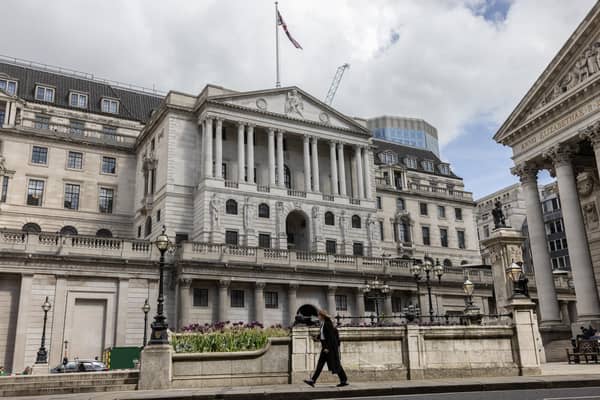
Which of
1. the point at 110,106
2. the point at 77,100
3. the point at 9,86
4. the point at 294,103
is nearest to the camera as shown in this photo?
the point at 294,103

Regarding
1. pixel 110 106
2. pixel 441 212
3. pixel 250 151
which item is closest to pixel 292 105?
pixel 250 151

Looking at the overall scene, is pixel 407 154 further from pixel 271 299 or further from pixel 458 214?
pixel 271 299

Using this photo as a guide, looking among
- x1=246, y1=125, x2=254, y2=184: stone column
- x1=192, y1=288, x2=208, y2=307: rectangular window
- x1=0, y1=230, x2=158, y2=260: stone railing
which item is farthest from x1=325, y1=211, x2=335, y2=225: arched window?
x1=0, y1=230, x2=158, y2=260: stone railing

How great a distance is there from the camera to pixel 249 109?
171ft

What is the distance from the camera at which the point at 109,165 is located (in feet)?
188

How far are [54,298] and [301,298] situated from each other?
63.3ft

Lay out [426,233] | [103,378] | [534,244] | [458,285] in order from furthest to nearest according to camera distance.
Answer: [426,233] < [458,285] < [534,244] < [103,378]

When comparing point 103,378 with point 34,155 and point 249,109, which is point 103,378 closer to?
point 249,109

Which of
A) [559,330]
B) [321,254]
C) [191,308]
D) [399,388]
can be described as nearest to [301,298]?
[321,254]

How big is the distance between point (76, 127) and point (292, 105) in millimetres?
23797

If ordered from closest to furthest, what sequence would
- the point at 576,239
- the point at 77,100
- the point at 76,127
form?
the point at 576,239 → the point at 76,127 → the point at 77,100

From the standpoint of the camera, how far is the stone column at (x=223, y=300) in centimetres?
4131

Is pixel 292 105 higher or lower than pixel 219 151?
higher

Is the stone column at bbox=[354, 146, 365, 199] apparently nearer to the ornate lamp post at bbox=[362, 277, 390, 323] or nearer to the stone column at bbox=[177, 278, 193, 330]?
the ornate lamp post at bbox=[362, 277, 390, 323]
